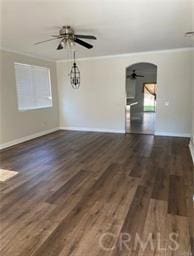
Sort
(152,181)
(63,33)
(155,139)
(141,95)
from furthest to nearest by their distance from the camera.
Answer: (141,95), (155,139), (63,33), (152,181)

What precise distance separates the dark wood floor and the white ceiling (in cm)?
254

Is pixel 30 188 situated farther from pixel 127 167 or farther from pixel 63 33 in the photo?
pixel 63 33

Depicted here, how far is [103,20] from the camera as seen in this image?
335cm

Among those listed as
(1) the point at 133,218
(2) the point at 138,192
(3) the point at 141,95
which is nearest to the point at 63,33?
(2) the point at 138,192

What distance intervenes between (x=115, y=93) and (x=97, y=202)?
A: 4.68m

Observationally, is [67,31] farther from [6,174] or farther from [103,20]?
[6,174]

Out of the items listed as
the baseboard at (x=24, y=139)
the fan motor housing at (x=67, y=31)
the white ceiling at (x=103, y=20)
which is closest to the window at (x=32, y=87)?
the baseboard at (x=24, y=139)

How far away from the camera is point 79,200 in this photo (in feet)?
8.82

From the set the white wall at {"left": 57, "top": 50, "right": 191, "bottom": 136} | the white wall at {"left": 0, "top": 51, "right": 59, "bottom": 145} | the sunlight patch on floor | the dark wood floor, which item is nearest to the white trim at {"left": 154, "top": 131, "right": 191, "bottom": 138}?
the white wall at {"left": 57, "top": 50, "right": 191, "bottom": 136}

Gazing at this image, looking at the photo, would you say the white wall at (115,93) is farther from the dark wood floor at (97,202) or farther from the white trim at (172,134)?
the dark wood floor at (97,202)

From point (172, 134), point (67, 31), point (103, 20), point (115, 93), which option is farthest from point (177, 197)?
point (115, 93)

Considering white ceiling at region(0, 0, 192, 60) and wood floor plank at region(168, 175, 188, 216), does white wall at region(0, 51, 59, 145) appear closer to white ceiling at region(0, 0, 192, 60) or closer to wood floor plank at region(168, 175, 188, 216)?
white ceiling at region(0, 0, 192, 60)

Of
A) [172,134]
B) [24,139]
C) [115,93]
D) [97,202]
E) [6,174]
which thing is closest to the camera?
[97,202]

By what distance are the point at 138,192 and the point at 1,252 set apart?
1.79 metres
